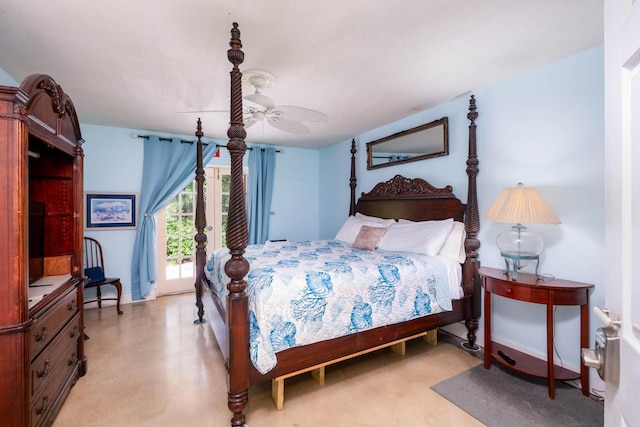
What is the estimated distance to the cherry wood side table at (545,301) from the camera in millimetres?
1897

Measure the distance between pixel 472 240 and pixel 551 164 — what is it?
0.85 metres

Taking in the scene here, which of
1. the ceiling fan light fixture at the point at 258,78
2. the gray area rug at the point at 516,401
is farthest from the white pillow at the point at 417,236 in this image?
the ceiling fan light fixture at the point at 258,78

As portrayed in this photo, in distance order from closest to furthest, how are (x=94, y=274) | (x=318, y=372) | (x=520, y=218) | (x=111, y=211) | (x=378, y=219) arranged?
(x=520, y=218), (x=318, y=372), (x=94, y=274), (x=378, y=219), (x=111, y=211)

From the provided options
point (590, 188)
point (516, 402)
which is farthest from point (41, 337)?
point (590, 188)

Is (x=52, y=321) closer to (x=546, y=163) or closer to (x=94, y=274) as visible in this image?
(x=94, y=274)

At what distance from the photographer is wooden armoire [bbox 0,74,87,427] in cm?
130

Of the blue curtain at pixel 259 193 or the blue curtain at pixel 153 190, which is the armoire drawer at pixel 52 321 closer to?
the blue curtain at pixel 153 190

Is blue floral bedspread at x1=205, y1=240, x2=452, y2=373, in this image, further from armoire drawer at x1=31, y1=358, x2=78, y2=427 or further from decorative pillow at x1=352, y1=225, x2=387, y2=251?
armoire drawer at x1=31, y1=358, x2=78, y2=427

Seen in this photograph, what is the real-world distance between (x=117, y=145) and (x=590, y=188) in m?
5.09

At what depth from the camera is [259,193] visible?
185 inches

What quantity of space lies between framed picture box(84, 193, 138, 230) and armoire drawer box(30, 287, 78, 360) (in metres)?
2.05

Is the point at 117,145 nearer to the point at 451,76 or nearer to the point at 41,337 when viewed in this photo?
the point at 41,337

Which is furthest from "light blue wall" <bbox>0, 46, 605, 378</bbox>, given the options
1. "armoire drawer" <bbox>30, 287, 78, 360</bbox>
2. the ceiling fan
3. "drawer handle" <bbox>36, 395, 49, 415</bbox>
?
"drawer handle" <bbox>36, 395, 49, 415</bbox>

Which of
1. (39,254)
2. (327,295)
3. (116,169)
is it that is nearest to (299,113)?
(327,295)
